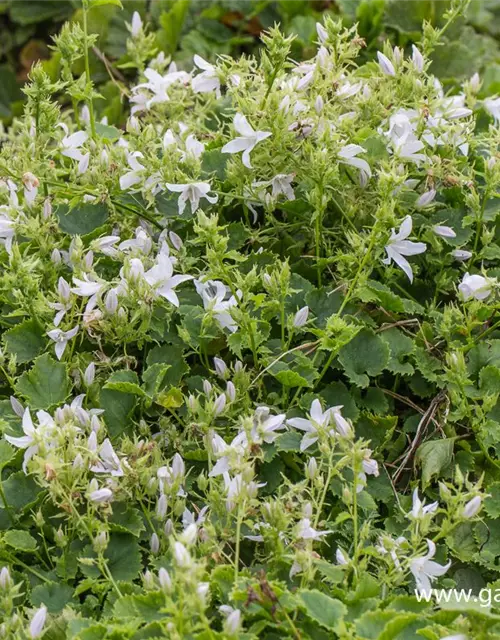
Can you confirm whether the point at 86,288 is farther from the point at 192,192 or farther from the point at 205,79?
the point at 205,79

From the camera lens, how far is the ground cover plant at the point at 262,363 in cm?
170

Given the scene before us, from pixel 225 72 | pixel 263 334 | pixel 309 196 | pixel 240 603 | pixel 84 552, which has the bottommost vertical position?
pixel 84 552

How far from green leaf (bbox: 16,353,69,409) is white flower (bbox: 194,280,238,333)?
0.35m

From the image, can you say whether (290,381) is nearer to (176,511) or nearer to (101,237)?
(176,511)

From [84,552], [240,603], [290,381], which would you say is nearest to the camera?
[240,603]

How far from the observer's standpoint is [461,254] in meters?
2.29

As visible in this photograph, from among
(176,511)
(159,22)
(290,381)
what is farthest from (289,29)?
(176,511)

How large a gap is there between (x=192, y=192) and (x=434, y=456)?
795mm

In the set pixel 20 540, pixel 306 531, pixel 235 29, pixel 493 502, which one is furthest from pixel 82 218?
pixel 235 29

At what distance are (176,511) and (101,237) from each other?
29.2 inches

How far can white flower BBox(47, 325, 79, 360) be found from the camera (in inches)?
81.8

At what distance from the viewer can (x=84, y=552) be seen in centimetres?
186

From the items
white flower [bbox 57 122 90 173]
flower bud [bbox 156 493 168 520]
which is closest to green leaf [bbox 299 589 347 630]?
flower bud [bbox 156 493 168 520]

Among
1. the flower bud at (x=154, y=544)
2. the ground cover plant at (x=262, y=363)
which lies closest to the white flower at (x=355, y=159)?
the ground cover plant at (x=262, y=363)
